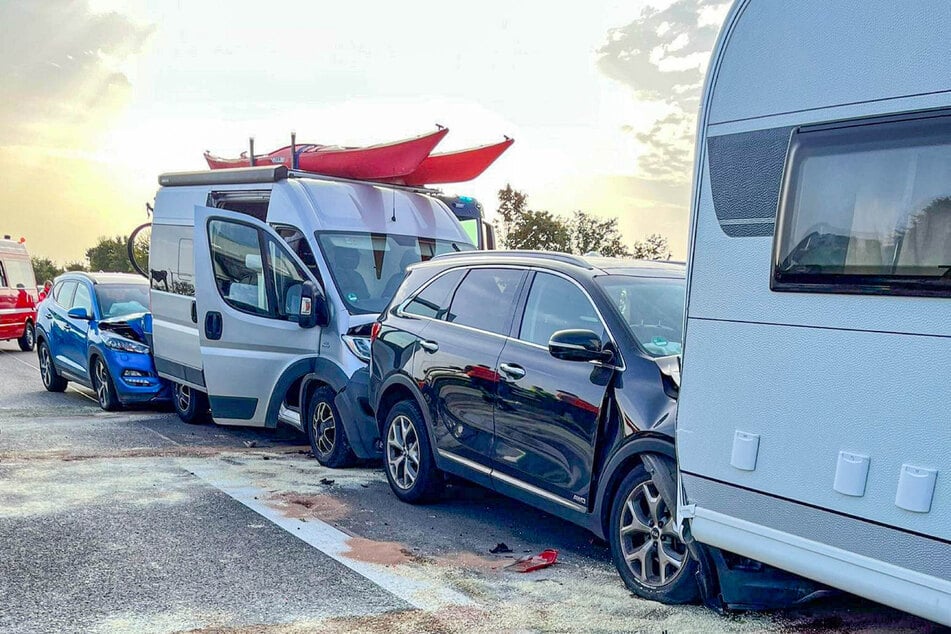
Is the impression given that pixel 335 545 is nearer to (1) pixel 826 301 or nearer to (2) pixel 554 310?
(2) pixel 554 310

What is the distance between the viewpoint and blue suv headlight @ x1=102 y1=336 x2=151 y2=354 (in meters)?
11.5

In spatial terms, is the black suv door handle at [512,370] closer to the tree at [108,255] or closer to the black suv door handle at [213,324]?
the black suv door handle at [213,324]

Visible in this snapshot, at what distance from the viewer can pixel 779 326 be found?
4.04 metres

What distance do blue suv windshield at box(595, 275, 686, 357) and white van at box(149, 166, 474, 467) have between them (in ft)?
10.3

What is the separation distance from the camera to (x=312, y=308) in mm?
8383

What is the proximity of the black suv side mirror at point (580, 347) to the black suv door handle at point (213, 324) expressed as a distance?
5.07 metres

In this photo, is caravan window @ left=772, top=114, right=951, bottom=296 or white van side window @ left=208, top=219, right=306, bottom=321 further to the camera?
white van side window @ left=208, top=219, right=306, bottom=321

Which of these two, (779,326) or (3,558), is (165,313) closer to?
(3,558)

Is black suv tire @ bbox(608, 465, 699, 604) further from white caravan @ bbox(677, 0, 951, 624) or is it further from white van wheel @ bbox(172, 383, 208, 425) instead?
white van wheel @ bbox(172, 383, 208, 425)

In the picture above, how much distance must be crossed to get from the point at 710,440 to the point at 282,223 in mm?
5972

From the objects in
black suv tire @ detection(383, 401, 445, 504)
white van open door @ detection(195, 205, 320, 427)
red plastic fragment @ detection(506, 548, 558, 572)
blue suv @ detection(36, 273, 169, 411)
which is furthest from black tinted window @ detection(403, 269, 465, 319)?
blue suv @ detection(36, 273, 169, 411)

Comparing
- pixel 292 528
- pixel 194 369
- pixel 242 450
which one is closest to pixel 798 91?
pixel 292 528

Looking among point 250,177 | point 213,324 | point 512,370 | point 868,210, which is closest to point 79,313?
point 213,324

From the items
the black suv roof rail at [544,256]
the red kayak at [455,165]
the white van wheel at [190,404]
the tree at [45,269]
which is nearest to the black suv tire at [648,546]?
the black suv roof rail at [544,256]
